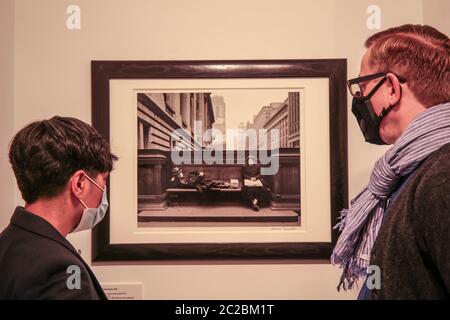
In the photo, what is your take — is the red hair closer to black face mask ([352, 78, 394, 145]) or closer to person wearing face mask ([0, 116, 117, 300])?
black face mask ([352, 78, 394, 145])

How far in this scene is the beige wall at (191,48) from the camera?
3.32ft

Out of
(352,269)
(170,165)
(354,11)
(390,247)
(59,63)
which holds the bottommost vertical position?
(352,269)

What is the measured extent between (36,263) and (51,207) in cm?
13

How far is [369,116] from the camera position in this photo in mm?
696

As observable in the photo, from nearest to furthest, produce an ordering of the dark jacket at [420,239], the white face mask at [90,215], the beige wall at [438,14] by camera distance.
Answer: the dark jacket at [420,239], the white face mask at [90,215], the beige wall at [438,14]

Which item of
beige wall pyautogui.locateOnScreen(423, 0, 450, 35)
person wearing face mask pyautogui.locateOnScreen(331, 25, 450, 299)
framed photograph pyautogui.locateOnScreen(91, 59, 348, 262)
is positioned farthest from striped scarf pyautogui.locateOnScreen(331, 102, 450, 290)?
beige wall pyautogui.locateOnScreen(423, 0, 450, 35)

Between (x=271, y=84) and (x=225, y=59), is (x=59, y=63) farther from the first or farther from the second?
(x=271, y=84)

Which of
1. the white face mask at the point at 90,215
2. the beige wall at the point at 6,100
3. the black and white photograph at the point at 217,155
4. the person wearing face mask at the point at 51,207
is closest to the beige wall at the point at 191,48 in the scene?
the beige wall at the point at 6,100

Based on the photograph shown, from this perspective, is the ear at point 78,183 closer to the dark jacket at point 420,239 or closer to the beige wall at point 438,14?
the dark jacket at point 420,239

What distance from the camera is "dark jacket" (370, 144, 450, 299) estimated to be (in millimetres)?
489

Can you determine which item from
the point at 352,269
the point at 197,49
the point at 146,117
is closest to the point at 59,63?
the point at 146,117

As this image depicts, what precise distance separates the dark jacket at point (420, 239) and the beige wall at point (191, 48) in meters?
0.49

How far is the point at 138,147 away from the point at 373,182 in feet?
2.17

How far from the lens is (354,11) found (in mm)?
1011
